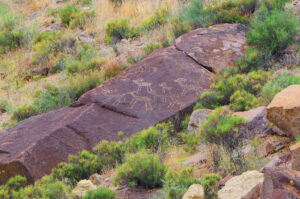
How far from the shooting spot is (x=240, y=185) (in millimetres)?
3850

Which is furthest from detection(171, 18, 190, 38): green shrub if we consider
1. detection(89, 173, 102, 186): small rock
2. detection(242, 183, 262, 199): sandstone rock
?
detection(242, 183, 262, 199): sandstone rock

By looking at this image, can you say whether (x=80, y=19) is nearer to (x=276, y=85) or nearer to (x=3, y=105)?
(x=3, y=105)

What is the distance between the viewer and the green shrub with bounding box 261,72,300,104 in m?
6.73

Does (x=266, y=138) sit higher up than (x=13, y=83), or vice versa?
(x=266, y=138)

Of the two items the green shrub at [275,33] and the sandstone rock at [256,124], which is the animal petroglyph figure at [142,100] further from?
the green shrub at [275,33]

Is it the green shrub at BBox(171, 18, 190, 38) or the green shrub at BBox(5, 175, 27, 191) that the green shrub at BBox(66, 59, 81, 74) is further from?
the green shrub at BBox(5, 175, 27, 191)

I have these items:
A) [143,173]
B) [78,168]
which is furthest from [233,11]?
[143,173]

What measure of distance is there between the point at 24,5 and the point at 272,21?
1099 centimetres

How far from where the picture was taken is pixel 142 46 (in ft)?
36.0

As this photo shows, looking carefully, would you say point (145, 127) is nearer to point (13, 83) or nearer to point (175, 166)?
point (175, 166)

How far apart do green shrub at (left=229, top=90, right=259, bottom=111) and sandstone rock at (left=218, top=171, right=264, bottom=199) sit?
9.34 ft

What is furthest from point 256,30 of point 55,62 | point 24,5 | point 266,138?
point 24,5

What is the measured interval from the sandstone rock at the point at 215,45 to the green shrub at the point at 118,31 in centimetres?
254

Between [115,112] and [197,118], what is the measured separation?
148 centimetres
